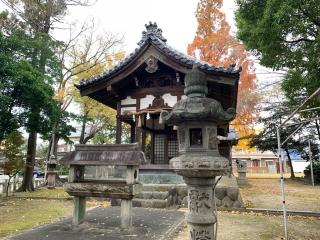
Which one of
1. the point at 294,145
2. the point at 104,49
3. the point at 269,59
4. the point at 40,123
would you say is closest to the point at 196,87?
the point at 269,59

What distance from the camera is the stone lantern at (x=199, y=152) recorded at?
475 cm

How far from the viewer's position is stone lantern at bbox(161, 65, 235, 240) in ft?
15.6

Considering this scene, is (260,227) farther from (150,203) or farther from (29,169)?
(29,169)

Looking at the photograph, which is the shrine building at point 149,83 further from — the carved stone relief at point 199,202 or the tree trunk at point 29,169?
the tree trunk at point 29,169

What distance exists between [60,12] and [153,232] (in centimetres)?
1831

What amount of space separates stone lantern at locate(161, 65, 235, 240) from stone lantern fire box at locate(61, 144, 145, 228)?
277 cm

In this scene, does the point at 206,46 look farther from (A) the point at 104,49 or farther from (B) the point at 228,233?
(B) the point at 228,233

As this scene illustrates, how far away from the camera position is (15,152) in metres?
15.7

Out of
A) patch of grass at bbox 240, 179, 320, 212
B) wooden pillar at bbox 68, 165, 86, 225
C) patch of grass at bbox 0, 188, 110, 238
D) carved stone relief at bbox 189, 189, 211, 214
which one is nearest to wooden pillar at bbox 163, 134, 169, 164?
patch of grass at bbox 0, 188, 110, 238

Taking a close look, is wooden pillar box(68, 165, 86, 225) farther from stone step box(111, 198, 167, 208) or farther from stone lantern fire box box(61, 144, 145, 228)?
stone step box(111, 198, 167, 208)

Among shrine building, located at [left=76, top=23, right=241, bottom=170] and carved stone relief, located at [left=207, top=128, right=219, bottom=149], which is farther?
shrine building, located at [left=76, top=23, right=241, bottom=170]

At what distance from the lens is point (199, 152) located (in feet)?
17.0

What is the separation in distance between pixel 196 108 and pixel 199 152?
0.85m

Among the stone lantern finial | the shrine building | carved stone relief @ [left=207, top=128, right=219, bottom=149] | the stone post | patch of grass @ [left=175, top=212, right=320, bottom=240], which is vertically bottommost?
patch of grass @ [left=175, top=212, right=320, bottom=240]
